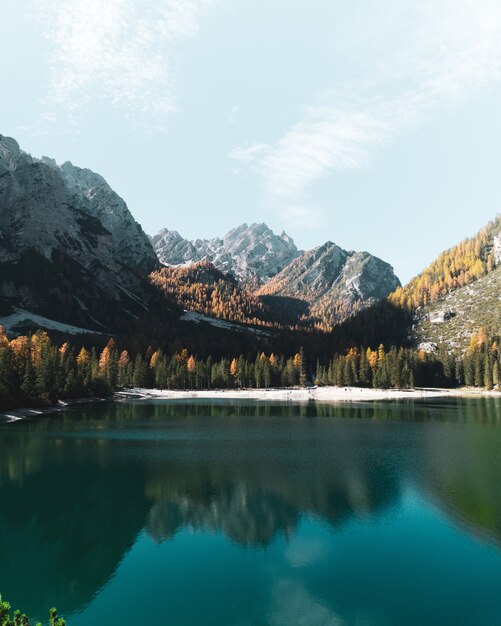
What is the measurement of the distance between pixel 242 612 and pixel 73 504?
24662 millimetres

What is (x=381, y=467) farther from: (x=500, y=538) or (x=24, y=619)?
(x=24, y=619)

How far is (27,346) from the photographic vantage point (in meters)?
115

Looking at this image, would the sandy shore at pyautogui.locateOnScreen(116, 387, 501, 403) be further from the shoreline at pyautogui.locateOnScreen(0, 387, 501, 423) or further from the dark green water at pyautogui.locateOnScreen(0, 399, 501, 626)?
the dark green water at pyautogui.locateOnScreen(0, 399, 501, 626)

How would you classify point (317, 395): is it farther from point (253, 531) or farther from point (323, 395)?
point (253, 531)

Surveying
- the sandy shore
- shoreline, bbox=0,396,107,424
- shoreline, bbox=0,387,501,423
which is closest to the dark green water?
shoreline, bbox=0,396,107,424

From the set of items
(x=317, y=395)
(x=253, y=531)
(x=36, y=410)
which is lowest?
(x=253, y=531)

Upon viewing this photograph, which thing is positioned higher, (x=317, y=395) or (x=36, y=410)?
(x=317, y=395)

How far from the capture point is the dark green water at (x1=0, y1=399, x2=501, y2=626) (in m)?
25.4

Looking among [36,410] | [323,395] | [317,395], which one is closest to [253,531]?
[36,410]

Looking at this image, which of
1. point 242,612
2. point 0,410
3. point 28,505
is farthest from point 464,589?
point 0,410

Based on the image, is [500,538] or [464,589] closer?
[464,589]

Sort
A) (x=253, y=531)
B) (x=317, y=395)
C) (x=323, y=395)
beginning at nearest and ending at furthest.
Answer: (x=253, y=531), (x=323, y=395), (x=317, y=395)

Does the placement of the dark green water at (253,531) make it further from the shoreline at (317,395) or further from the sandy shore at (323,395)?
the sandy shore at (323,395)

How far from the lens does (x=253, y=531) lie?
121 ft
